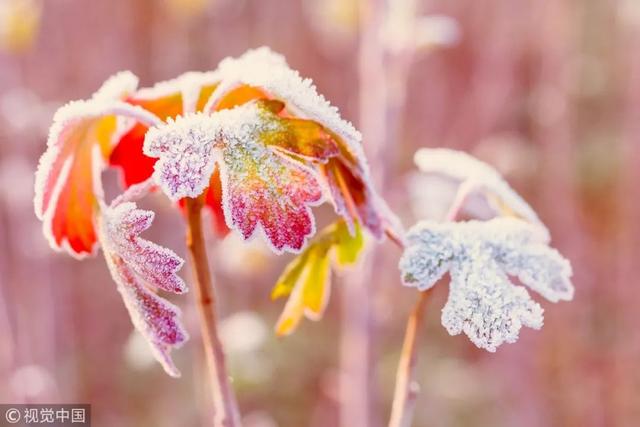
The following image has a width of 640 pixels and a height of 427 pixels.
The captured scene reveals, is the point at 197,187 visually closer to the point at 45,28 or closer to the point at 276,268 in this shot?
the point at 276,268

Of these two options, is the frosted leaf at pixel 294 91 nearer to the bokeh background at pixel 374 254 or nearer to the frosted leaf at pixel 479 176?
the frosted leaf at pixel 479 176

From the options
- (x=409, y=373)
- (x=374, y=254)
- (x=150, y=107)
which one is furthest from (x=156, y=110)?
(x=374, y=254)

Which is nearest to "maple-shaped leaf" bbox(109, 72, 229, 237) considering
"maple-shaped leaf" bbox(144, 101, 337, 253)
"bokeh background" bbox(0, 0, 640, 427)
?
"maple-shaped leaf" bbox(144, 101, 337, 253)

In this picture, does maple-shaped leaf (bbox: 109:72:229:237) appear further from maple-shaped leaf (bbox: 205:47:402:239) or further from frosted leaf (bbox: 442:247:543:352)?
frosted leaf (bbox: 442:247:543:352)

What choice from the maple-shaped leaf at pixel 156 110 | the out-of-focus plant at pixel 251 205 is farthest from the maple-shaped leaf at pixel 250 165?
the maple-shaped leaf at pixel 156 110

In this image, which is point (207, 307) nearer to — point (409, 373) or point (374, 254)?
point (409, 373)

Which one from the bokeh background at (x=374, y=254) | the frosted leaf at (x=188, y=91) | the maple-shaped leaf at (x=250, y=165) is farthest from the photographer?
the bokeh background at (x=374, y=254)

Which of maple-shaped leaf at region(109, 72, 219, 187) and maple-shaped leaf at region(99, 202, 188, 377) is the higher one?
maple-shaped leaf at region(109, 72, 219, 187)
